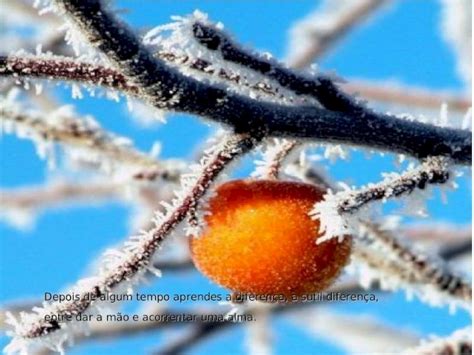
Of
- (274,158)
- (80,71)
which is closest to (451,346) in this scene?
(274,158)

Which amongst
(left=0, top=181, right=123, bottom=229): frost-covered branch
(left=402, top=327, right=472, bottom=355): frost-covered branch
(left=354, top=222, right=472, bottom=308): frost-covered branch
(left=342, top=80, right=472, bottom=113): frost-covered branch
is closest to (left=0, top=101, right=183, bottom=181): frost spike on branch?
(left=354, top=222, right=472, bottom=308): frost-covered branch

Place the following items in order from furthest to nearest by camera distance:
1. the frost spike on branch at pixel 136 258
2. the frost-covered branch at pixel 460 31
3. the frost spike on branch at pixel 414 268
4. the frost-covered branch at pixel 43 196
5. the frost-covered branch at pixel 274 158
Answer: the frost-covered branch at pixel 43 196 < the frost-covered branch at pixel 460 31 < the frost spike on branch at pixel 414 268 < the frost-covered branch at pixel 274 158 < the frost spike on branch at pixel 136 258

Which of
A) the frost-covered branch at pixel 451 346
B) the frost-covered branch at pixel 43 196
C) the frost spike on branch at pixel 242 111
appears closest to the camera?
the frost spike on branch at pixel 242 111

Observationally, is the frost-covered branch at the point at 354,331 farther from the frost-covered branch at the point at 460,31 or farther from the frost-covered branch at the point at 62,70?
the frost-covered branch at the point at 62,70

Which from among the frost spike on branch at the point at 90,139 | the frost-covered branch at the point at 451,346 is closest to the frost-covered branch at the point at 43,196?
the frost spike on branch at the point at 90,139

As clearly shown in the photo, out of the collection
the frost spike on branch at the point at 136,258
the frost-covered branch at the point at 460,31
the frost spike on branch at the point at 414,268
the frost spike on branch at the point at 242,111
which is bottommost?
the frost spike on branch at the point at 136,258

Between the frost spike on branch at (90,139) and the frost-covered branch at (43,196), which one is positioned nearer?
the frost spike on branch at (90,139)

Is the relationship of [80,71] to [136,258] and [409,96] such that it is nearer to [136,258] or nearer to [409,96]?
[136,258]
